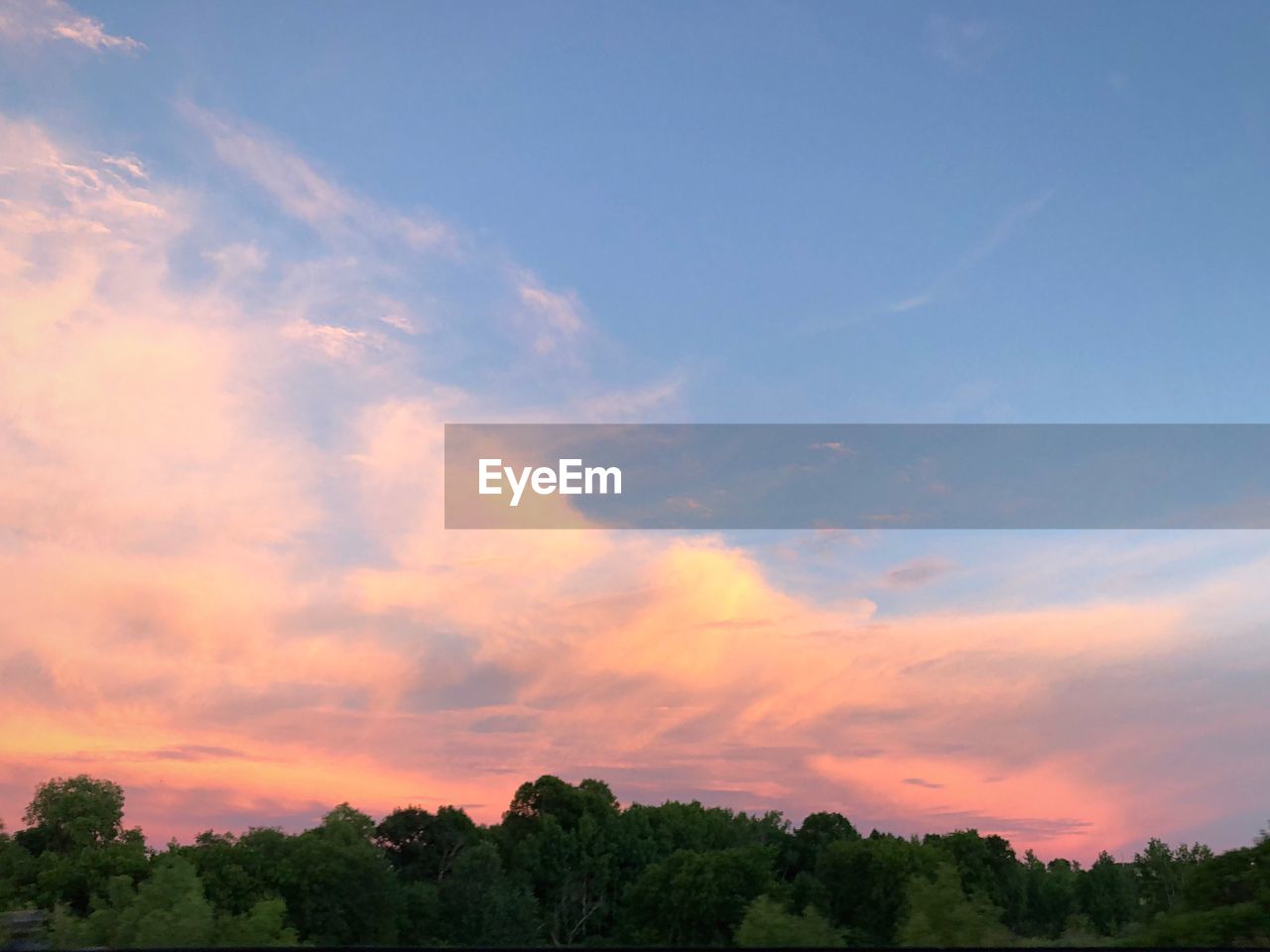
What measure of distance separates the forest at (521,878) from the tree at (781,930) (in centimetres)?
1144

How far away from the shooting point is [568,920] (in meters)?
75.6

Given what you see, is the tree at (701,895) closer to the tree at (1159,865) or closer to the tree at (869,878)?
the tree at (869,878)

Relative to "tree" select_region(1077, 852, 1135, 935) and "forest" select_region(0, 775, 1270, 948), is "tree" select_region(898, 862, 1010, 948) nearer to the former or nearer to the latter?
"forest" select_region(0, 775, 1270, 948)

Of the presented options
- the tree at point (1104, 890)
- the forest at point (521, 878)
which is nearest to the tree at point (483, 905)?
the forest at point (521, 878)

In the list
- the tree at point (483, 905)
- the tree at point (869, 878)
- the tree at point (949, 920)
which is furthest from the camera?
the tree at point (483, 905)

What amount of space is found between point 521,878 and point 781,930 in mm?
56475

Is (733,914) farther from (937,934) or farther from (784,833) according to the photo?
(937,934)

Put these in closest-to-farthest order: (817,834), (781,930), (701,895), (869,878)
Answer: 1. (781,930)
2. (701,895)
3. (869,878)
4. (817,834)

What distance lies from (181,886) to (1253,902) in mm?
27255

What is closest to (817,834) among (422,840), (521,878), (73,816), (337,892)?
(521,878)

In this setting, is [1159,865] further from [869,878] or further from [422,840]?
[422,840]

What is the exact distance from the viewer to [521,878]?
7219 cm

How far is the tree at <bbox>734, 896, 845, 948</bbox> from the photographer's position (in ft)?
62.5

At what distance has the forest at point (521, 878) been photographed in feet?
151
